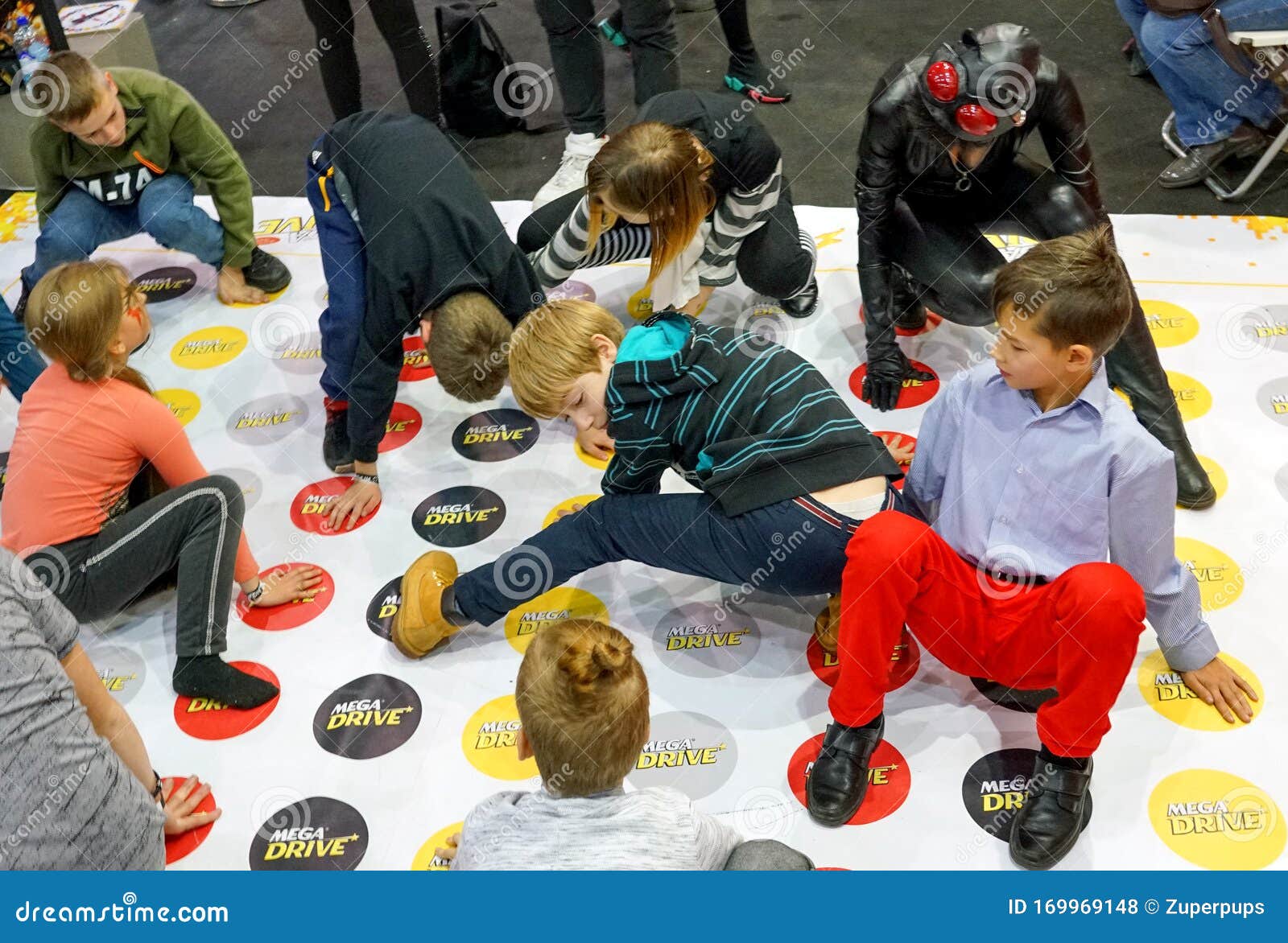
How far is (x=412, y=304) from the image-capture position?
2373 millimetres

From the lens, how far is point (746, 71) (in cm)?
395

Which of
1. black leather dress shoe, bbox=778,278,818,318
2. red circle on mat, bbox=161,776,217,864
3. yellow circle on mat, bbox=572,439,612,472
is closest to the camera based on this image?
red circle on mat, bbox=161,776,217,864

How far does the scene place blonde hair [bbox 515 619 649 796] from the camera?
1432 millimetres

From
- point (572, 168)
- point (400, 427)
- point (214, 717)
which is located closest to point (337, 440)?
point (400, 427)

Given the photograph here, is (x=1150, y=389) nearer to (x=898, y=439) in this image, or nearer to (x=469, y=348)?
(x=898, y=439)

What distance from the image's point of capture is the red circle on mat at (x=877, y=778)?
1.91m

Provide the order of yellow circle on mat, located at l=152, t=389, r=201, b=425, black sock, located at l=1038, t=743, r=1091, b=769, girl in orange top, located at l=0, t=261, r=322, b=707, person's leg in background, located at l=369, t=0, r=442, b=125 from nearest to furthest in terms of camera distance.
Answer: black sock, located at l=1038, t=743, r=1091, b=769 → girl in orange top, located at l=0, t=261, r=322, b=707 → yellow circle on mat, located at l=152, t=389, r=201, b=425 → person's leg in background, located at l=369, t=0, r=442, b=125

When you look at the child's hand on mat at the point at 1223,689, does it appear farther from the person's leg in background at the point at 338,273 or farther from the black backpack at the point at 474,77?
the black backpack at the point at 474,77

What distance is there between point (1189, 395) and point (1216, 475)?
255 millimetres

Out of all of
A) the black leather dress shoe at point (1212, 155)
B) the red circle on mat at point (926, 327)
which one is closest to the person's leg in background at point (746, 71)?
the black leather dress shoe at point (1212, 155)

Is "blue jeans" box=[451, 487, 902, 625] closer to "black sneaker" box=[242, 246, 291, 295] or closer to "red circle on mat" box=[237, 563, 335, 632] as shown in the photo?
"red circle on mat" box=[237, 563, 335, 632]

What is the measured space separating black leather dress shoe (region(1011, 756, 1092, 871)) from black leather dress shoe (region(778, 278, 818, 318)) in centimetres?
139

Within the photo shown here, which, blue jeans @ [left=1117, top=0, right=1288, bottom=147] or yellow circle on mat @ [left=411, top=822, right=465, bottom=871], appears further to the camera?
blue jeans @ [left=1117, top=0, right=1288, bottom=147]

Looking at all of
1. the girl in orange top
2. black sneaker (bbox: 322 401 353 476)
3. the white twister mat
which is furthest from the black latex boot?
the girl in orange top
